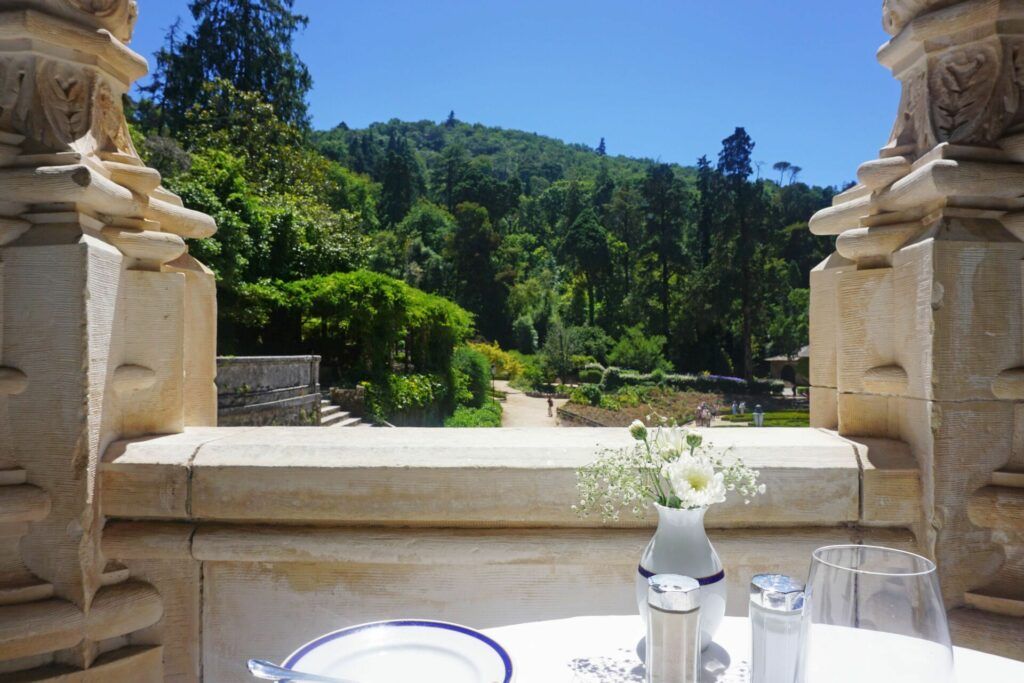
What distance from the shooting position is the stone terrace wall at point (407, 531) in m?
1.93

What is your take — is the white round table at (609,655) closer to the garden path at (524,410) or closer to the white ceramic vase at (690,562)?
the white ceramic vase at (690,562)

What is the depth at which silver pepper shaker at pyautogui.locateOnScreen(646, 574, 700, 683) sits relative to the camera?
87 centimetres

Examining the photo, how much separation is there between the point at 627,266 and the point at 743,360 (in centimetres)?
1239

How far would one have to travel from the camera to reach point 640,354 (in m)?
36.7

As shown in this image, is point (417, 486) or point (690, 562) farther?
point (417, 486)

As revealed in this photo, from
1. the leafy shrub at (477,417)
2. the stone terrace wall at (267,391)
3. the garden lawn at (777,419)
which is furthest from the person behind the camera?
the garden lawn at (777,419)

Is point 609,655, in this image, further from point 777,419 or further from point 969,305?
point 777,419

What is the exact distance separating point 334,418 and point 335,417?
0.09 metres

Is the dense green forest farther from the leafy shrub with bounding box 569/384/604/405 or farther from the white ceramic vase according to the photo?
the white ceramic vase

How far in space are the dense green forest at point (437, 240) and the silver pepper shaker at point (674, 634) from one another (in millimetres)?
14298

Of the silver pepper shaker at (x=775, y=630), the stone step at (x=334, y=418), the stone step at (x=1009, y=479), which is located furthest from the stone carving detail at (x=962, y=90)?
the stone step at (x=334, y=418)

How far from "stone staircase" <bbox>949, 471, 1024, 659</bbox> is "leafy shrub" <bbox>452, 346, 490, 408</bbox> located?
66.6 ft

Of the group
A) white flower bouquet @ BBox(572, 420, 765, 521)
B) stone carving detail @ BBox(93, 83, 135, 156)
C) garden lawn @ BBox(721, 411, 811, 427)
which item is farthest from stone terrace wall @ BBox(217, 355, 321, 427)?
garden lawn @ BBox(721, 411, 811, 427)

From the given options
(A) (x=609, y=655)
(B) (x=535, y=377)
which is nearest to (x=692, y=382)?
(B) (x=535, y=377)
